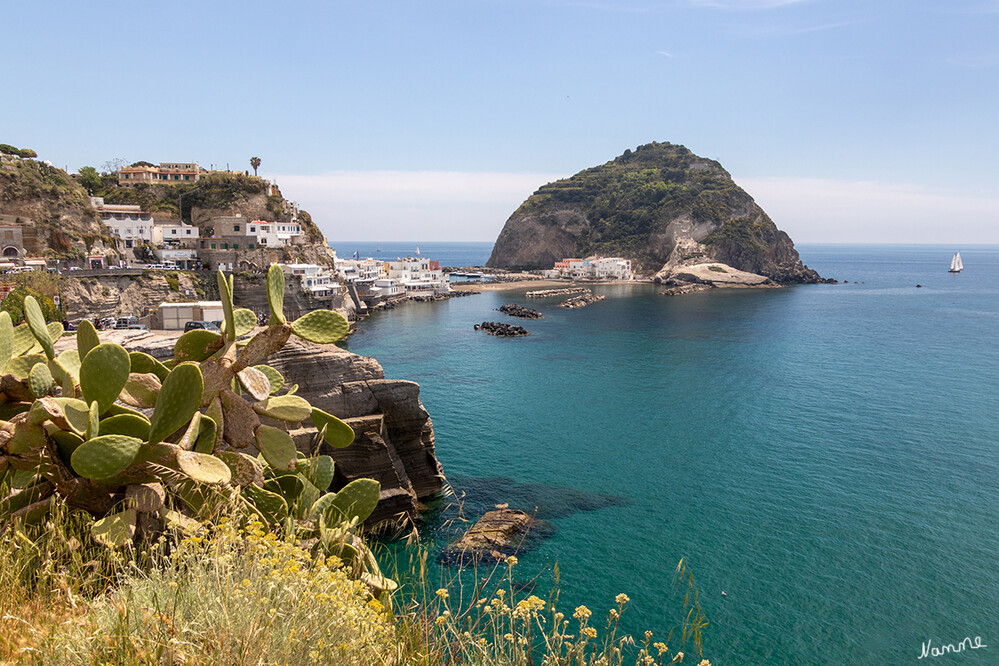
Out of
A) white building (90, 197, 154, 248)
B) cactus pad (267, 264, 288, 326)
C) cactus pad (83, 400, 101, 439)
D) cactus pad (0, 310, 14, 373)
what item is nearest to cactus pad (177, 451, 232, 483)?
cactus pad (83, 400, 101, 439)

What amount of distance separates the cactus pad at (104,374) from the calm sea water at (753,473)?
13622 millimetres

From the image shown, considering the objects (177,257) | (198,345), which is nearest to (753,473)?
(198,345)

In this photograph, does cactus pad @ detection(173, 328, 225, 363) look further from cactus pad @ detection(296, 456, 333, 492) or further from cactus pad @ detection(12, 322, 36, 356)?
cactus pad @ detection(12, 322, 36, 356)

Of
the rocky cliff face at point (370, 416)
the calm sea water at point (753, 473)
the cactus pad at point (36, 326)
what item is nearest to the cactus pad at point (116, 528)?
the cactus pad at point (36, 326)

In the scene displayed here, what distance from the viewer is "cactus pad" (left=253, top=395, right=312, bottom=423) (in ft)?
24.1

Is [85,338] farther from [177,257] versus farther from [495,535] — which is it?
[177,257]

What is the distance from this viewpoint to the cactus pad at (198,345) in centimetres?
738

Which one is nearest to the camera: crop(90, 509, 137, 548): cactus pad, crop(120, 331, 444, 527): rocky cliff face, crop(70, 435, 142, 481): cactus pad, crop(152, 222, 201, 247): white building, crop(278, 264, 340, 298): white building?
crop(90, 509, 137, 548): cactus pad

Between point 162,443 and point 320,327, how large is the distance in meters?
2.55

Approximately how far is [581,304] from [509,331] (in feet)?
95.2

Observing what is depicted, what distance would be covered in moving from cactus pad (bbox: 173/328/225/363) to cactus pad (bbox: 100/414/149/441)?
165cm

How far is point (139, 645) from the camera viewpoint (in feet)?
10.5

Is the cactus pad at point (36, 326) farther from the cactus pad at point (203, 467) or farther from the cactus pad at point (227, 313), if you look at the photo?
the cactus pad at point (203, 467)

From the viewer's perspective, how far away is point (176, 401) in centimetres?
568
